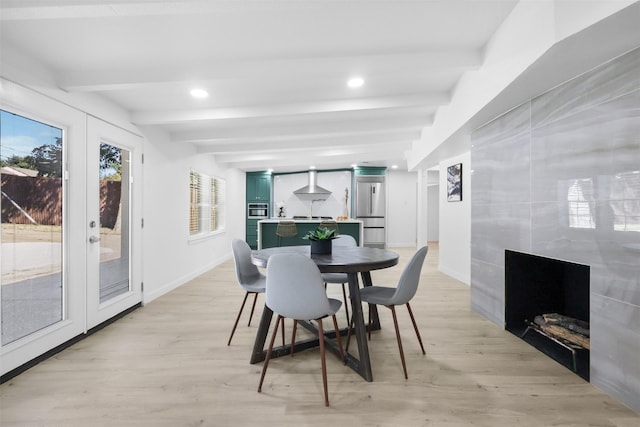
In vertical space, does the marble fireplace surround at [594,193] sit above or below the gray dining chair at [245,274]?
above

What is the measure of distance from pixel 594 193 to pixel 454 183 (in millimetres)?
3004

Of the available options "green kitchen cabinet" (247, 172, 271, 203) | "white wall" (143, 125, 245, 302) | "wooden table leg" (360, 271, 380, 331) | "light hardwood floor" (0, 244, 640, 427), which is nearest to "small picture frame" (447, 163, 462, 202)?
"light hardwood floor" (0, 244, 640, 427)

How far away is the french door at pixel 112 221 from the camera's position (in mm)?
2738

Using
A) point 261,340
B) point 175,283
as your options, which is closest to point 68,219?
point 261,340

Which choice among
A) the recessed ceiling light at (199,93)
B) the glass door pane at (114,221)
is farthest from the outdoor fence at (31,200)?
the recessed ceiling light at (199,93)

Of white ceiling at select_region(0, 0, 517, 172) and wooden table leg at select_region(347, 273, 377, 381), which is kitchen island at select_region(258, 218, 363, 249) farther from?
wooden table leg at select_region(347, 273, 377, 381)

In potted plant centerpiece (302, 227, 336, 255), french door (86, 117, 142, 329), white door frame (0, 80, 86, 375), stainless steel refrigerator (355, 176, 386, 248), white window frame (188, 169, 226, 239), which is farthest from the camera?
stainless steel refrigerator (355, 176, 386, 248)

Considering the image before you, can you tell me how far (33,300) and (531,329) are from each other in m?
4.24

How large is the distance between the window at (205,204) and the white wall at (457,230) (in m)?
4.43

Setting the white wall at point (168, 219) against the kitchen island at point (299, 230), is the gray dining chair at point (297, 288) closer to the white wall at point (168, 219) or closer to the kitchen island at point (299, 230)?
the white wall at point (168, 219)

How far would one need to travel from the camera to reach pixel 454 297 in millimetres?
3865

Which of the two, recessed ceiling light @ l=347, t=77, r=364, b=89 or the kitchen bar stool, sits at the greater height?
recessed ceiling light @ l=347, t=77, r=364, b=89

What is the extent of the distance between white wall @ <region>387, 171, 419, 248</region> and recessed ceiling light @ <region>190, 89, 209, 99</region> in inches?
273

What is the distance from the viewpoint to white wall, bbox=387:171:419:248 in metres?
8.98
